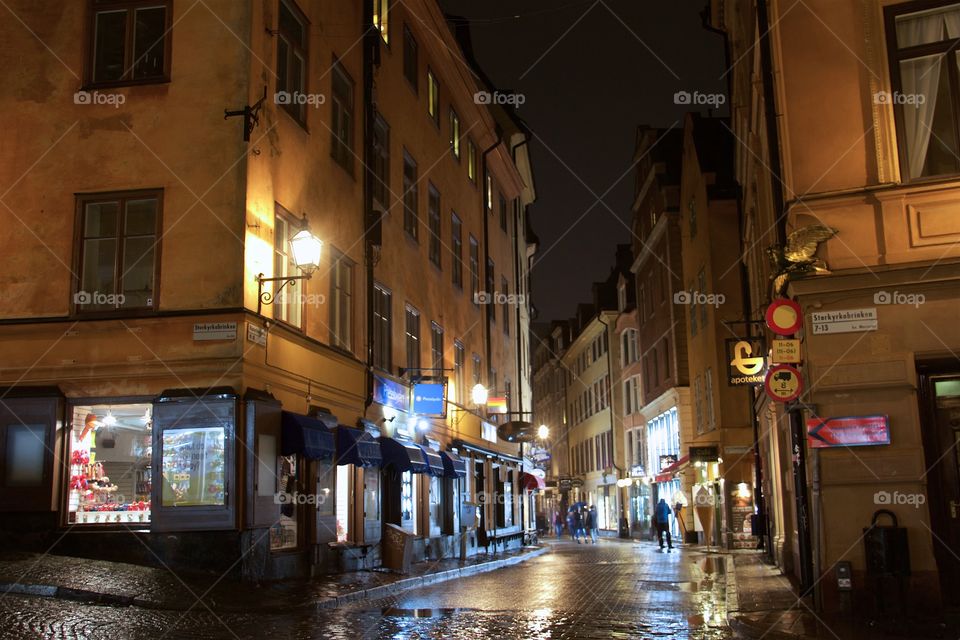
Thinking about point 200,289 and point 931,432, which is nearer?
point 931,432

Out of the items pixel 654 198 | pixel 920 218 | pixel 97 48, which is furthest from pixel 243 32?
pixel 654 198

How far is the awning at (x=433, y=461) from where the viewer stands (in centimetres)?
2327

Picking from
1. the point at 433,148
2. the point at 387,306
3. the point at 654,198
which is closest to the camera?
the point at 387,306

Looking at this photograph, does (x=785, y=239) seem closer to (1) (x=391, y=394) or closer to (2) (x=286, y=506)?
(2) (x=286, y=506)

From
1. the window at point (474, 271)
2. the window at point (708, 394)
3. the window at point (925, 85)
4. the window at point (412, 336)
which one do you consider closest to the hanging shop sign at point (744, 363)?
the window at point (412, 336)

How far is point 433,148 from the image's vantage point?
28906 millimetres

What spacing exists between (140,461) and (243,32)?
22.9 feet

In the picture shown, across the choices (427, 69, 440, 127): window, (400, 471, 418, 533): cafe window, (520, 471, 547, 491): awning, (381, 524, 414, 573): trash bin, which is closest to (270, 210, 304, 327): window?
(381, 524, 414, 573): trash bin

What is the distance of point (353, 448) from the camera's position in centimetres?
1855

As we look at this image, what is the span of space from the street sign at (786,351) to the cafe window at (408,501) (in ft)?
37.8

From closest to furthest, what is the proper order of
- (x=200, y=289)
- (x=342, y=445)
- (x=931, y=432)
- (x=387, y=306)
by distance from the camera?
(x=931, y=432) < (x=200, y=289) < (x=342, y=445) < (x=387, y=306)

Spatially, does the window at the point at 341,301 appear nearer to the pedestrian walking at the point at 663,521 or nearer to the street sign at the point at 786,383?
the street sign at the point at 786,383

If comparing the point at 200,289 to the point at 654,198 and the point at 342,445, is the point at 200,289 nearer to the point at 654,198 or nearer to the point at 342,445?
the point at 342,445

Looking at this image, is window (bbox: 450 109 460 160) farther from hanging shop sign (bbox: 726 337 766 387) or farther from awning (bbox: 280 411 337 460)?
awning (bbox: 280 411 337 460)
